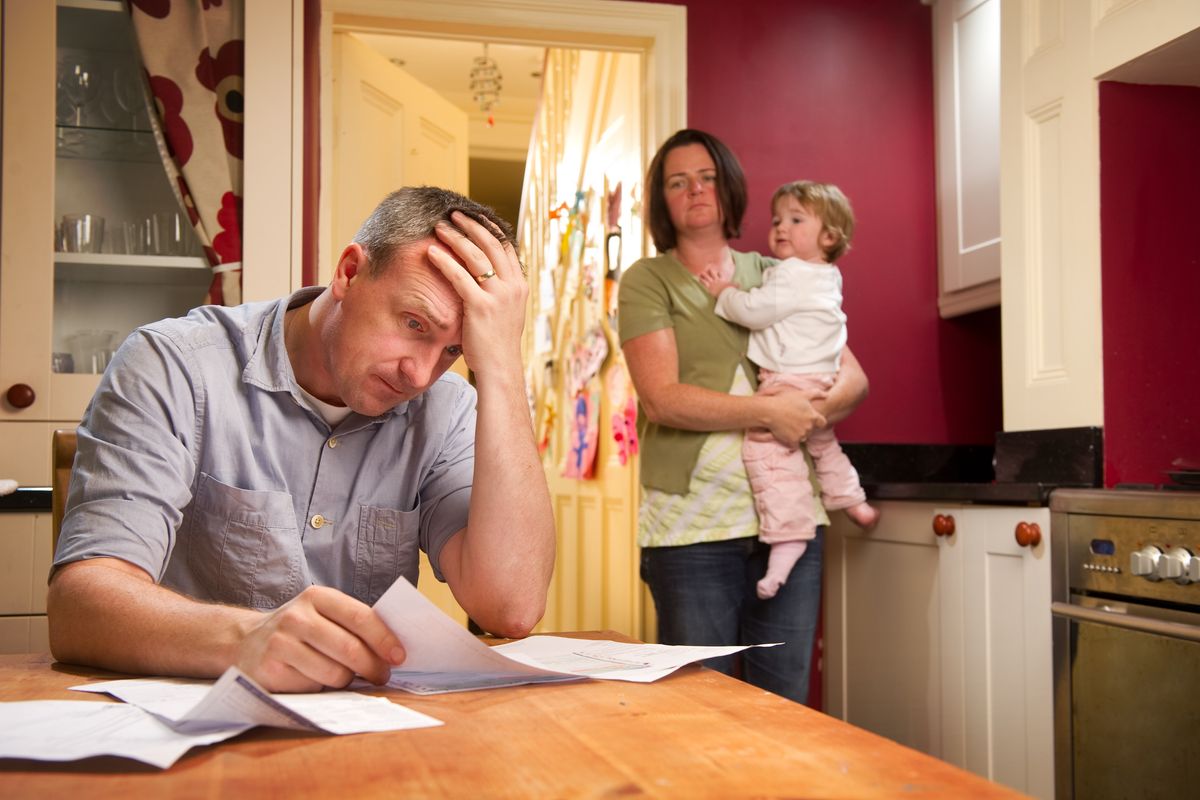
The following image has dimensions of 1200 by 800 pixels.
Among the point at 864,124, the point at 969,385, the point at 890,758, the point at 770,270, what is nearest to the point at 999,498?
the point at 770,270

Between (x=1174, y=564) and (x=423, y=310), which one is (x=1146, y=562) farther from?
(x=423, y=310)

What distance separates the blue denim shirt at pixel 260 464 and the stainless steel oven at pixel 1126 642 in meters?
1.16

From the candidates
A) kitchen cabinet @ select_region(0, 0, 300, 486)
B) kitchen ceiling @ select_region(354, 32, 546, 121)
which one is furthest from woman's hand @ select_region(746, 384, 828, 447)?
kitchen ceiling @ select_region(354, 32, 546, 121)

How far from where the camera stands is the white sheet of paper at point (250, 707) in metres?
0.69

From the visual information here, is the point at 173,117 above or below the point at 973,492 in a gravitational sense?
A: above

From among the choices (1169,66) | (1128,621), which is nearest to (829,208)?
(1169,66)

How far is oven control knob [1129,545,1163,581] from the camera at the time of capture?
183cm

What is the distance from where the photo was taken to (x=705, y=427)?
2.33 meters

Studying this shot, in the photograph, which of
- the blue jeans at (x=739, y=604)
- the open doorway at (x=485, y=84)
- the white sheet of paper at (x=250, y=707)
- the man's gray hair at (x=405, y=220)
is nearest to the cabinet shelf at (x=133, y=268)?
the blue jeans at (x=739, y=604)

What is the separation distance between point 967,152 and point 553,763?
2818 mm

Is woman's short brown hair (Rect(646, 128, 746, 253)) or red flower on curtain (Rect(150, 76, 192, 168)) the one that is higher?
red flower on curtain (Rect(150, 76, 192, 168))

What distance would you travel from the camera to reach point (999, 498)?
2.26m

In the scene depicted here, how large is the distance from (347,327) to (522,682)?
0.51 m

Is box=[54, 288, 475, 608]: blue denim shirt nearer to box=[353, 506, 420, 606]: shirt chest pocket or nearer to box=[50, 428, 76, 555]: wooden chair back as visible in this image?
box=[353, 506, 420, 606]: shirt chest pocket
